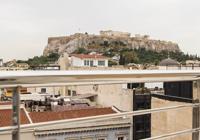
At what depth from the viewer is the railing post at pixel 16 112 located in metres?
0.47

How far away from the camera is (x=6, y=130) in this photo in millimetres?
451

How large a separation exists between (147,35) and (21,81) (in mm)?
62290

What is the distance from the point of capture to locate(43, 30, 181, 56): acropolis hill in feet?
171

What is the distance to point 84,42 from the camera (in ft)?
170

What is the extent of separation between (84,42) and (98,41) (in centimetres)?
377

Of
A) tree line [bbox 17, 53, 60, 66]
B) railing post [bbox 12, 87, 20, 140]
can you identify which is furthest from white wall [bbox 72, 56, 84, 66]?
tree line [bbox 17, 53, 60, 66]

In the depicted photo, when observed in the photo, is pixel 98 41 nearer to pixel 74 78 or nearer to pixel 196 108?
pixel 196 108

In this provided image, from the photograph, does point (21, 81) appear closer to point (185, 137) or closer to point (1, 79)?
point (1, 79)

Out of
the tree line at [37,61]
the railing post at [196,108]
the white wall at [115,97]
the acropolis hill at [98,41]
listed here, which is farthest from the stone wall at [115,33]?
the railing post at [196,108]

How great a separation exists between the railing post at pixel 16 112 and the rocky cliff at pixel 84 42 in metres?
51.2

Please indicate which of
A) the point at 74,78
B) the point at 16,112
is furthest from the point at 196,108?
the point at 16,112

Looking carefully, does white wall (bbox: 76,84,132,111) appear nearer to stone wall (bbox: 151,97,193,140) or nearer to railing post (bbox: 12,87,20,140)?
stone wall (bbox: 151,97,193,140)

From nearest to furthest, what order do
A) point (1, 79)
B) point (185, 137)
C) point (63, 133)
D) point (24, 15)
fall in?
point (1, 79) < point (185, 137) < point (63, 133) < point (24, 15)

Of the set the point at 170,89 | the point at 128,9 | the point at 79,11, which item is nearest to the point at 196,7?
the point at 128,9
